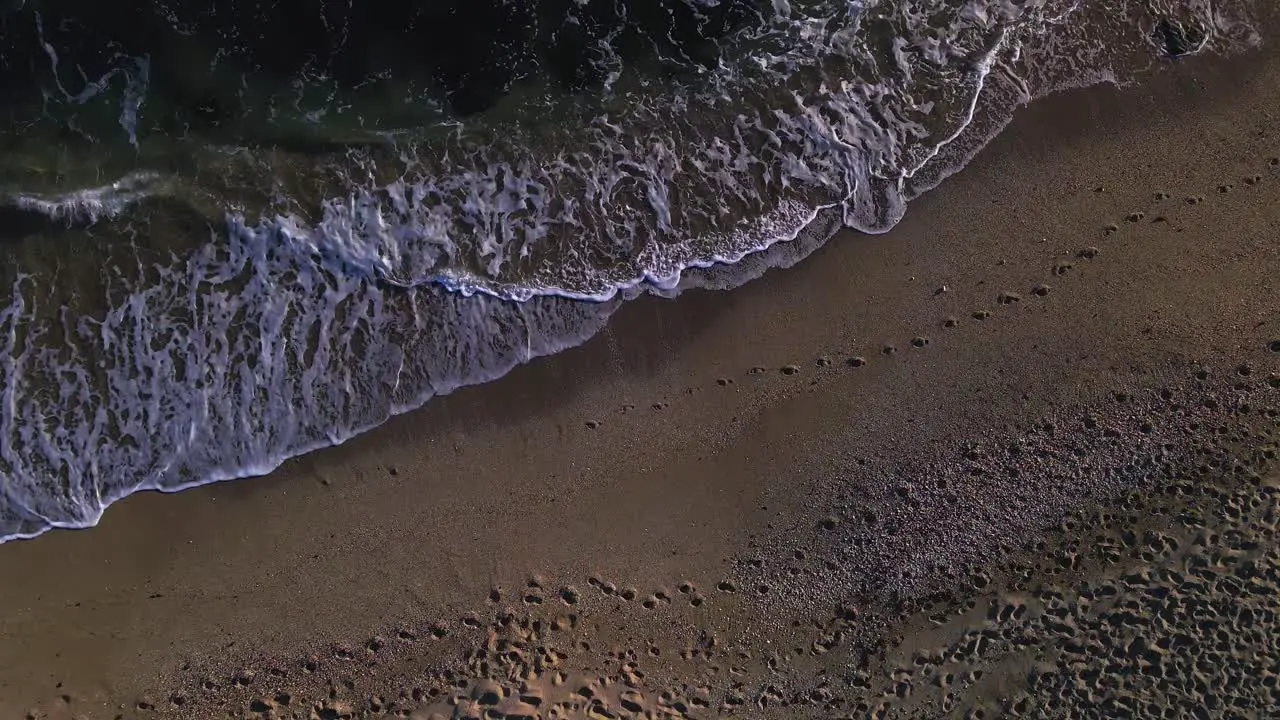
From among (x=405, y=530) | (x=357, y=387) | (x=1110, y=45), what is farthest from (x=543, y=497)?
(x=1110, y=45)

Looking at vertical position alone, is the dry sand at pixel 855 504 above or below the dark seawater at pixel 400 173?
below

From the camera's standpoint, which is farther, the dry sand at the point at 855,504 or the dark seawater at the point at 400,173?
the dark seawater at the point at 400,173

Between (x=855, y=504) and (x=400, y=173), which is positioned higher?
(x=400, y=173)

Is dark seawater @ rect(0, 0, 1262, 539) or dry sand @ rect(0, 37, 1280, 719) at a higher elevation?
dark seawater @ rect(0, 0, 1262, 539)

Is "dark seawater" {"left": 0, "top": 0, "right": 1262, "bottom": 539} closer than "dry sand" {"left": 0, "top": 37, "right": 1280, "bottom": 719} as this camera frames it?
No

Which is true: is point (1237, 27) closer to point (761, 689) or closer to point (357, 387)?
point (761, 689)
